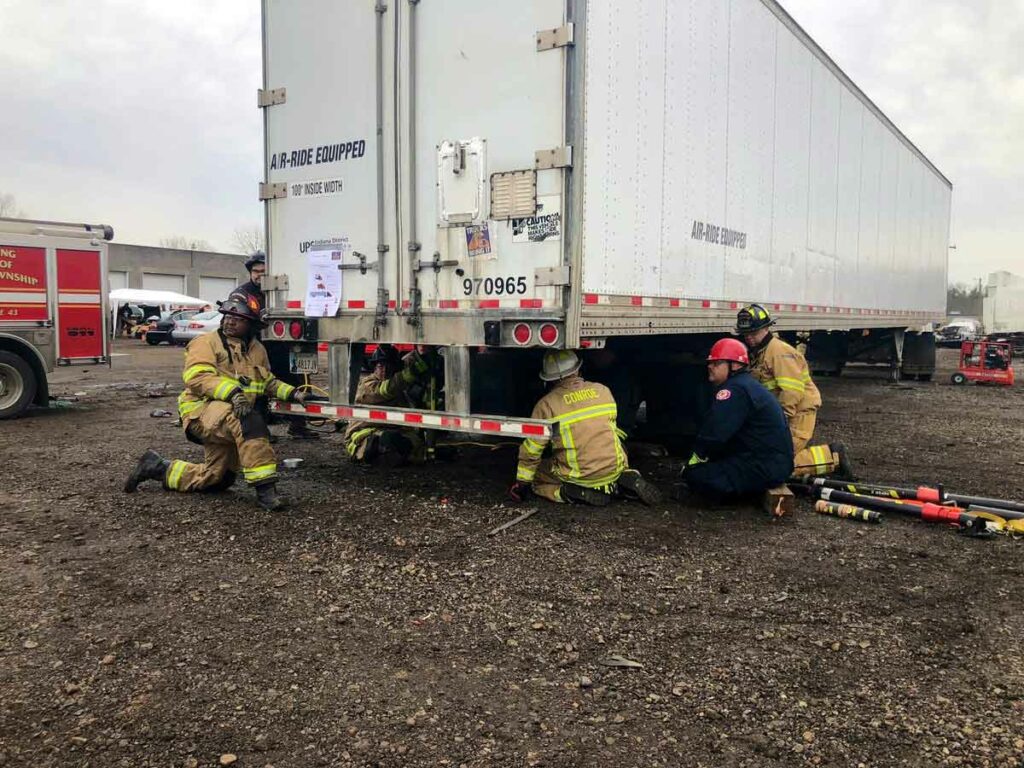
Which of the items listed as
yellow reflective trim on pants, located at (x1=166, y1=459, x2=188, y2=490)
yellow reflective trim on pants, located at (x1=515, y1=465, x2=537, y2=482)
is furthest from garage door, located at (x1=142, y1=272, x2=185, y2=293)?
yellow reflective trim on pants, located at (x1=515, y1=465, x2=537, y2=482)

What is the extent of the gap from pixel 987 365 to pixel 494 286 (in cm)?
1629

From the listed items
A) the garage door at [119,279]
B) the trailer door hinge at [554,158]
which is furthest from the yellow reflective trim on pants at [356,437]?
the garage door at [119,279]

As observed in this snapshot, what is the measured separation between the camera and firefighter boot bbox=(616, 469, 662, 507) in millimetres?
5660

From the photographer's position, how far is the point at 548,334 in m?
4.89

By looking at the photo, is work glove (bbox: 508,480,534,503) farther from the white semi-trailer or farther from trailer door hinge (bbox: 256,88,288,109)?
trailer door hinge (bbox: 256,88,288,109)

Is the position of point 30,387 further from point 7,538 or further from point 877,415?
point 877,415

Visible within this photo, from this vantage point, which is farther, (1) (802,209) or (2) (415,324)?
(1) (802,209)

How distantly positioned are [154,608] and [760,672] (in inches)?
115

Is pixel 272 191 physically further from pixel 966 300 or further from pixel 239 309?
pixel 966 300

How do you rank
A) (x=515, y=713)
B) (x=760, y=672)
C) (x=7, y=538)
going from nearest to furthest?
(x=515, y=713) < (x=760, y=672) < (x=7, y=538)

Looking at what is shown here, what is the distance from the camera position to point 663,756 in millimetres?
2539

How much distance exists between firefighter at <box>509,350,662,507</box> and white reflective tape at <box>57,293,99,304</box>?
7790mm

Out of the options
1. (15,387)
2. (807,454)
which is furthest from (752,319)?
(15,387)

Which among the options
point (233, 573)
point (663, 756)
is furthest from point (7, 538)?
point (663, 756)
